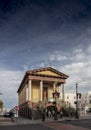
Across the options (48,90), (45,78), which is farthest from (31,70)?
(48,90)

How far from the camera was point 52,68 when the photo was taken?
2360 inches

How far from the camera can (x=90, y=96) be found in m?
147

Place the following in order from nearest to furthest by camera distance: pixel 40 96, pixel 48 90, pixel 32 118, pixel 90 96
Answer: pixel 32 118 < pixel 40 96 < pixel 48 90 < pixel 90 96

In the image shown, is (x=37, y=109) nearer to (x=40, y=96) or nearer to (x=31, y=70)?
(x=40, y=96)

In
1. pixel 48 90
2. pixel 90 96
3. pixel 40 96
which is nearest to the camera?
pixel 40 96

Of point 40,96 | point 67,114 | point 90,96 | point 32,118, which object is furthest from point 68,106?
point 90,96

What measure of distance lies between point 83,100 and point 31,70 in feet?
322

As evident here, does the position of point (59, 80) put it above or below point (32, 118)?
above

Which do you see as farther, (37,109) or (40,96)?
(40,96)

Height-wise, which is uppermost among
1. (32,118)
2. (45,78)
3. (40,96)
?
(45,78)

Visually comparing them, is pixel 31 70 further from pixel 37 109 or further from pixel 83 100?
pixel 83 100

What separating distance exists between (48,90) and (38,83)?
3.10m

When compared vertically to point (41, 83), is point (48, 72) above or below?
above

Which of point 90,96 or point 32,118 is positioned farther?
point 90,96
